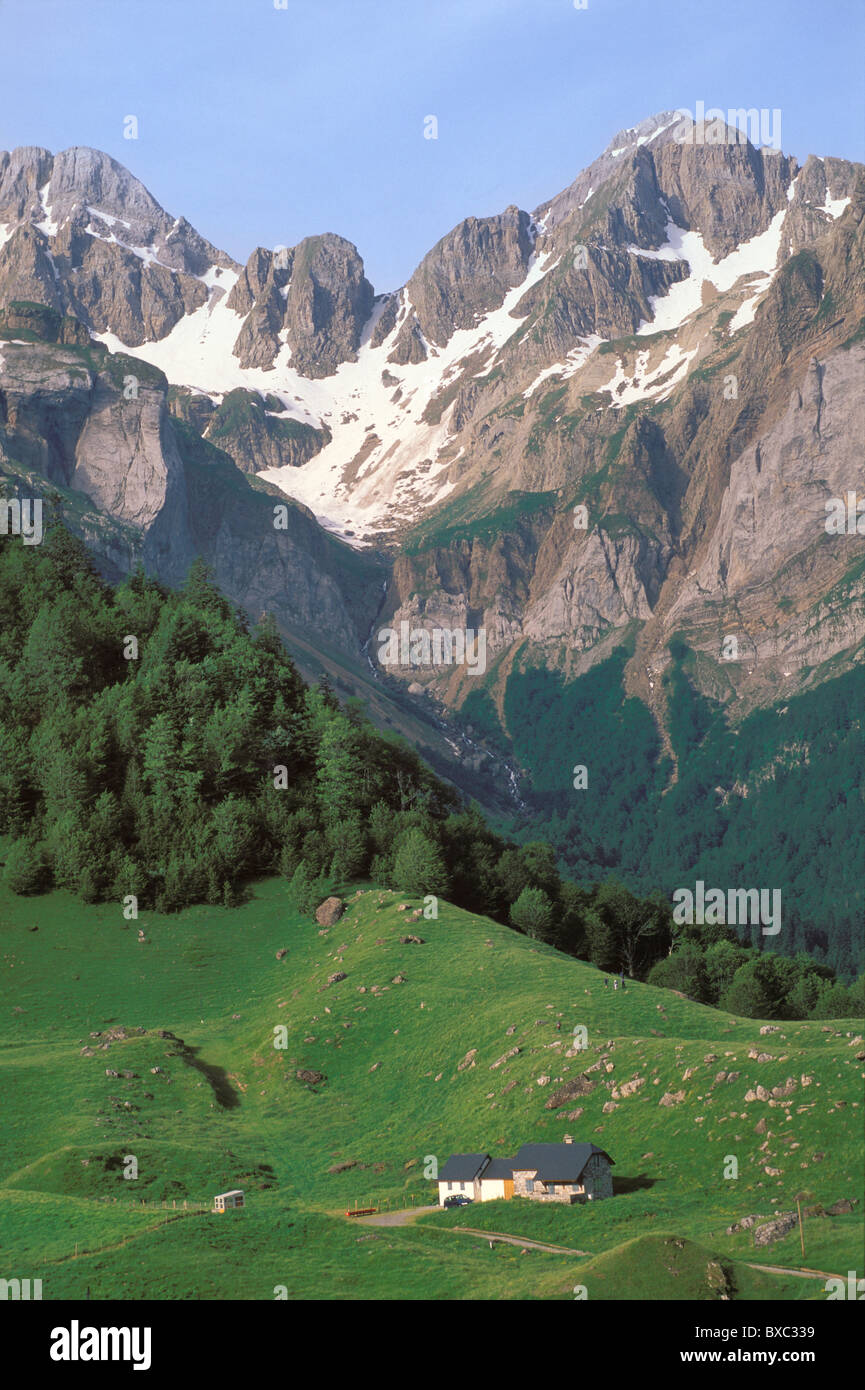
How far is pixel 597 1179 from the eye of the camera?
5784 centimetres

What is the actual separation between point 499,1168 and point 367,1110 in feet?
65.5

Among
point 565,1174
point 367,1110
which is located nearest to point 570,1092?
point 565,1174

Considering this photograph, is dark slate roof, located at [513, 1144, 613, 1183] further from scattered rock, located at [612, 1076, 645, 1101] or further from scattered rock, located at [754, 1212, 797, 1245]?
scattered rock, located at [754, 1212, 797, 1245]

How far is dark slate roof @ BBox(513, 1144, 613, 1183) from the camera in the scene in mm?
56781

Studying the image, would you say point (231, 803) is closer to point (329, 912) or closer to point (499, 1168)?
point (329, 912)

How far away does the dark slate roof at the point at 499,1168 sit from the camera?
59.2 meters

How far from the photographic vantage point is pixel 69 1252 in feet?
169

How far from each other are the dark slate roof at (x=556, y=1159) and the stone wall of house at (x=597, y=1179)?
321 mm

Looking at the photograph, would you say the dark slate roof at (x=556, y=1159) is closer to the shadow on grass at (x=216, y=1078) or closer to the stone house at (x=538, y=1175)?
the stone house at (x=538, y=1175)

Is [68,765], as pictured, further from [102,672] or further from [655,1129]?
[655,1129]

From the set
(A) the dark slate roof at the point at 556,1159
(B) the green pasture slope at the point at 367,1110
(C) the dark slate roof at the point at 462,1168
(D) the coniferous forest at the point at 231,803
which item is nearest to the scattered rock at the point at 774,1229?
(B) the green pasture slope at the point at 367,1110

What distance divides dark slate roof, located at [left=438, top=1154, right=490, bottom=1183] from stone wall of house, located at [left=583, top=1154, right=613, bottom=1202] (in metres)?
5.62

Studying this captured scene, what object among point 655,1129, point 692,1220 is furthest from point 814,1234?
point 655,1129
